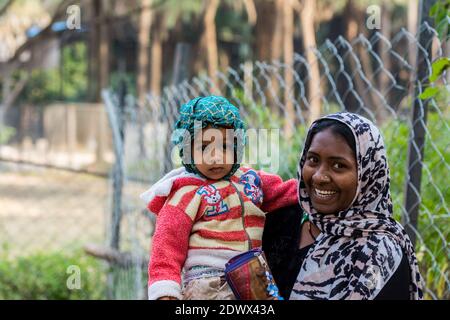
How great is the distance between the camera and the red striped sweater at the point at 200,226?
1.77 m

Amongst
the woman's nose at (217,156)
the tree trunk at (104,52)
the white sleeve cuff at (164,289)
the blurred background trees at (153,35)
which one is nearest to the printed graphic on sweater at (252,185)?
the woman's nose at (217,156)

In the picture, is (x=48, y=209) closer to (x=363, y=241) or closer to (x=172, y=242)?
(x=172, y=242)

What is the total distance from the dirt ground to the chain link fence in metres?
1.18

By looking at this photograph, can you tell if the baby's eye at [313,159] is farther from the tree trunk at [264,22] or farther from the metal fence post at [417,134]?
the tree trunk at [264,22]

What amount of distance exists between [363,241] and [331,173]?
0.59ft

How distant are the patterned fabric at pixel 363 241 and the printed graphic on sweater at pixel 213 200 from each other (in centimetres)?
25

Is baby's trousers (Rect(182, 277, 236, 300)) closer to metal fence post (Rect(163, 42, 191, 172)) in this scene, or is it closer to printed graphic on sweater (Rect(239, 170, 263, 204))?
printed graphic on sweater (Rect(239, 170, 263, 204))

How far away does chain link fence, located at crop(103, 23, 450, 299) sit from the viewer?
2324 mm

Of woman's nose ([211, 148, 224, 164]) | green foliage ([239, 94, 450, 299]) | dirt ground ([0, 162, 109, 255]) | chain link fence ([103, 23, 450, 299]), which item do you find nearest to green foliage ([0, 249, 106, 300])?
dirt ground ([0, 162, 109, 255])

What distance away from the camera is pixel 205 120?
6.05ft

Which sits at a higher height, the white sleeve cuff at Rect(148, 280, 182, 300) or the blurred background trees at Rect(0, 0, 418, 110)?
the blurred background trees at Rect(0, 0, 418, 110)

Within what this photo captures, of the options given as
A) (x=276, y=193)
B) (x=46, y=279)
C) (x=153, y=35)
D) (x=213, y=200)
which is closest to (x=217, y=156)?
(x=213, y=200)
